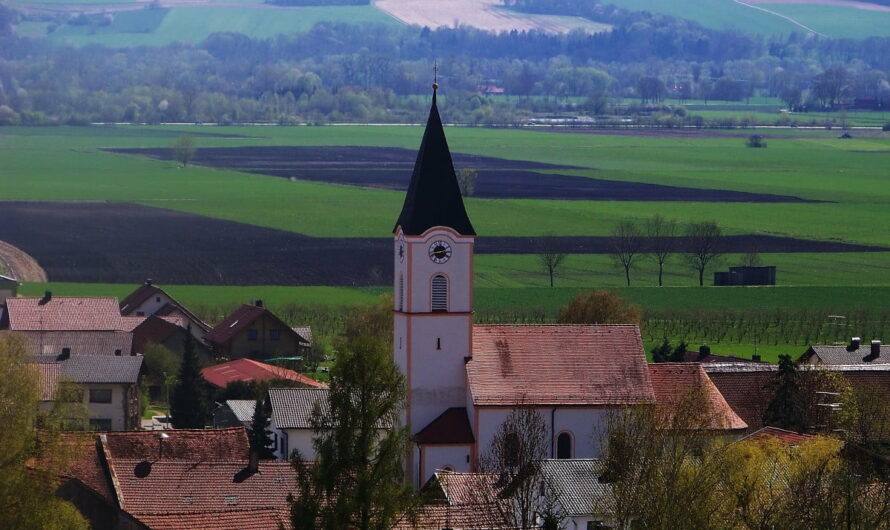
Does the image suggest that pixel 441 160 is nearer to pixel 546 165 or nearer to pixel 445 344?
pixel 445 344

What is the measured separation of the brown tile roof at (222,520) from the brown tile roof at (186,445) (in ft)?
19.8

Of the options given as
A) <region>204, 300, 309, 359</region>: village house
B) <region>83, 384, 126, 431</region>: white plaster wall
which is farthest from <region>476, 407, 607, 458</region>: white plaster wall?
<region>204, 300, 309, 359</region>: village house

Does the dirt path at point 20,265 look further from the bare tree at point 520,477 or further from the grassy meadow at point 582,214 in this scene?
the bare tree at point 520,477

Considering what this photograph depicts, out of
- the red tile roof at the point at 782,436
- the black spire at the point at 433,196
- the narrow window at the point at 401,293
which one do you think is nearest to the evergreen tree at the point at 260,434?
the narrow window at the point at 401,293

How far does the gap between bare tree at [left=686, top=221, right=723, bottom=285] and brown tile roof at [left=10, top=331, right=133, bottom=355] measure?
111 ft

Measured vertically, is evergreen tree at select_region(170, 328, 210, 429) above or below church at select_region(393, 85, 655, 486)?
below

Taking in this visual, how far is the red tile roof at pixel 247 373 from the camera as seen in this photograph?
66.7 metres

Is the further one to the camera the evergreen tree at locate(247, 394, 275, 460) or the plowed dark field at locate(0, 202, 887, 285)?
the plowed dark field at locate(0, 202, 887, 285)

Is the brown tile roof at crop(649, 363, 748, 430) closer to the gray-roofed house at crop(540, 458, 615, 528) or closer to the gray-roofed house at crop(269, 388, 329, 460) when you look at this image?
the gray-roofed house at crop(540, 458, 615, 528)

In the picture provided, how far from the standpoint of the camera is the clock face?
5259 centimetres

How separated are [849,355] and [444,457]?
18.7 m

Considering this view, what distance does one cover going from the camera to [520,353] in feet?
172

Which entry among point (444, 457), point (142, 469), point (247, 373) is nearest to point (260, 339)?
point (247, 373)

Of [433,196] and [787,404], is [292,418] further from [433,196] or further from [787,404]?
[787,404]
